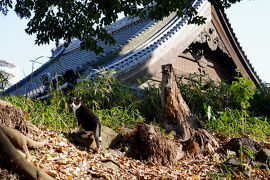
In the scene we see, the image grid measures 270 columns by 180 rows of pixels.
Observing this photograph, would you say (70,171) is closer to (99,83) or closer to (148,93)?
(99,83)

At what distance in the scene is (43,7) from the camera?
251 inches

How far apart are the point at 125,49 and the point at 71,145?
4552 millimetres

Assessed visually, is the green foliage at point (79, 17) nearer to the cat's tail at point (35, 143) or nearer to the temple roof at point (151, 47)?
the temple roof at point (151, 47)

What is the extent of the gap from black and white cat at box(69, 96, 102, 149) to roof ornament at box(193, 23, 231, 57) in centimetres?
531

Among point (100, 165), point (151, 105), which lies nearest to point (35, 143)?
point (100, 165)

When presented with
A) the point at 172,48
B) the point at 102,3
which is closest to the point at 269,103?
the point at 172,48

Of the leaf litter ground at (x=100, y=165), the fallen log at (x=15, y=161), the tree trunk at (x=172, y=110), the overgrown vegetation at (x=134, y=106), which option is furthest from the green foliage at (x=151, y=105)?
the fallen log at (x=15, y=161)

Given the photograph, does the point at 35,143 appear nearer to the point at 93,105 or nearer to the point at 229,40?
the point at 93,105

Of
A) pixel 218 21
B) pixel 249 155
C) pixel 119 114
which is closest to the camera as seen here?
pixel 249 155

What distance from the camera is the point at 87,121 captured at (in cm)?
432

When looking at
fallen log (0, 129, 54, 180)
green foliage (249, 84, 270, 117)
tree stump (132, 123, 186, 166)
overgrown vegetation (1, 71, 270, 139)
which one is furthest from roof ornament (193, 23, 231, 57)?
fallen log (0, 129, 54, 180)

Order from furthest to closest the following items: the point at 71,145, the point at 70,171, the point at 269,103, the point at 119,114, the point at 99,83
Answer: the point at 269,103
the point at 99,83
the point at 119,114
the point at 71,145
the point at 70,171

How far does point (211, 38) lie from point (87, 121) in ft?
20.4

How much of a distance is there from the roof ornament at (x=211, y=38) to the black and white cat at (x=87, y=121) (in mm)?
5315
